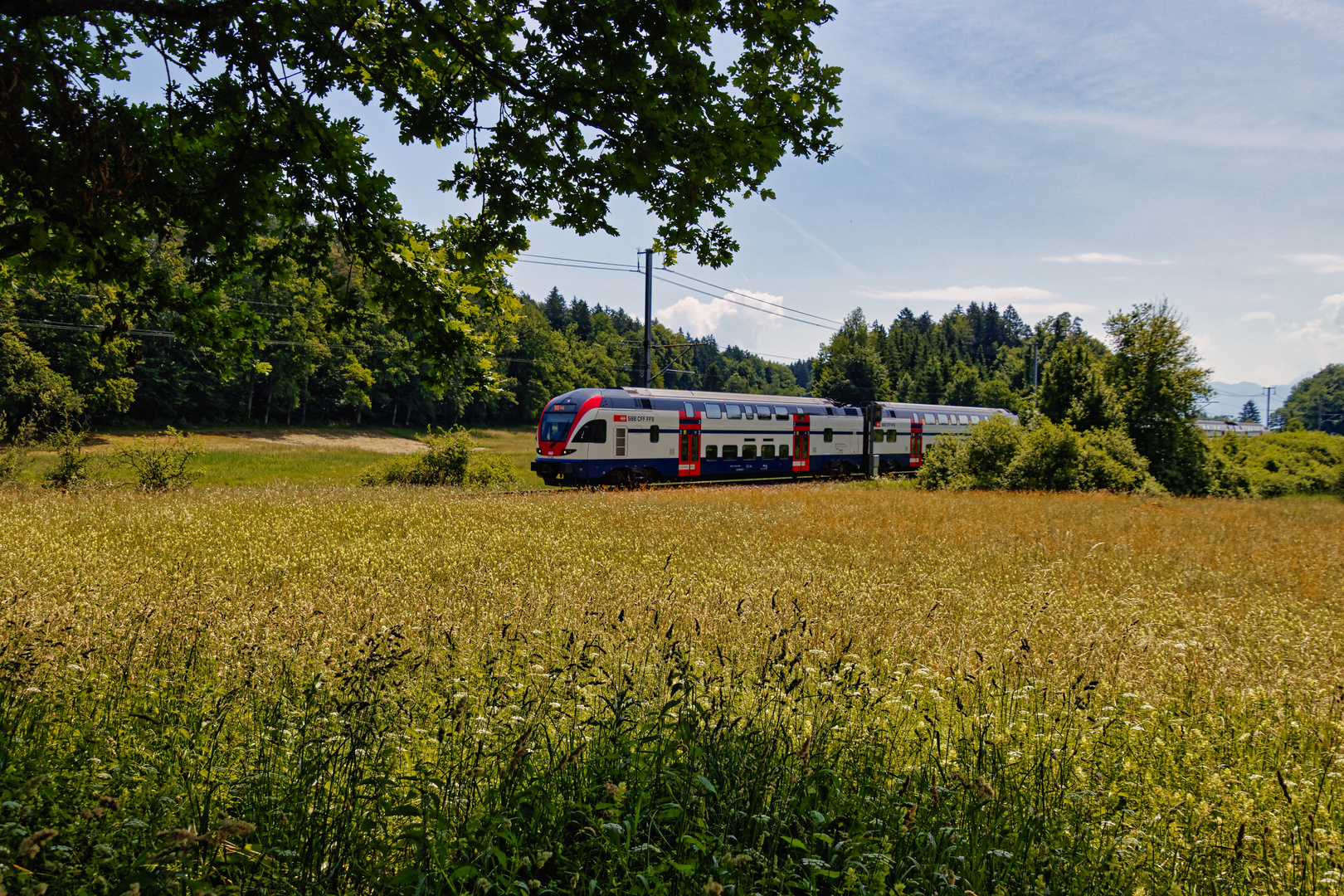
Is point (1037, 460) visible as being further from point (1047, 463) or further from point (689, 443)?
point (689, 443)

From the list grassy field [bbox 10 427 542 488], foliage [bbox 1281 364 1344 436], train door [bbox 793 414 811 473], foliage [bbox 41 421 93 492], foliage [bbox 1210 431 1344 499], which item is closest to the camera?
foliage [bbox 41 421 93 492]

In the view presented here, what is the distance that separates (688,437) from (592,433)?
4.52m

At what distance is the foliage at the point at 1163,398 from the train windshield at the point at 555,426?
82.9 feet

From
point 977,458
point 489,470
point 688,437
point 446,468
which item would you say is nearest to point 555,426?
point 489,470

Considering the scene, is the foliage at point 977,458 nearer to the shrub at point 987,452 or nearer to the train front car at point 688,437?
the shrub at point 987,452

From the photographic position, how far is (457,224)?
595 cm

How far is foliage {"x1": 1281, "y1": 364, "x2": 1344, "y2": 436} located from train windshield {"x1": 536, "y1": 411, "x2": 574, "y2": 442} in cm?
15978

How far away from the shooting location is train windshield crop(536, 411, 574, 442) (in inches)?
889

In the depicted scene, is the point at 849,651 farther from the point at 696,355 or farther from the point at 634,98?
the point at 696,355

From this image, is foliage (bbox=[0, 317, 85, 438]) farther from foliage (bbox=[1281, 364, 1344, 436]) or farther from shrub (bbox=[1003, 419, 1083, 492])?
foliage (bbox=[1281, 364, 1344, 436])

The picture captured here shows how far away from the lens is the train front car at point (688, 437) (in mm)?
22719

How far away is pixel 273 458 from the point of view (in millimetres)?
39344

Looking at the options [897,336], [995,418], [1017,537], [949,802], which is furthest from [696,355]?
[949,802]

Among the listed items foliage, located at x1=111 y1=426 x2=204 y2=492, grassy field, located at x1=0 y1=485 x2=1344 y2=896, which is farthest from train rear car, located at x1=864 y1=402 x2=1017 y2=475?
foliage, located at x1=111 y1=426 x2=204 y2=492
